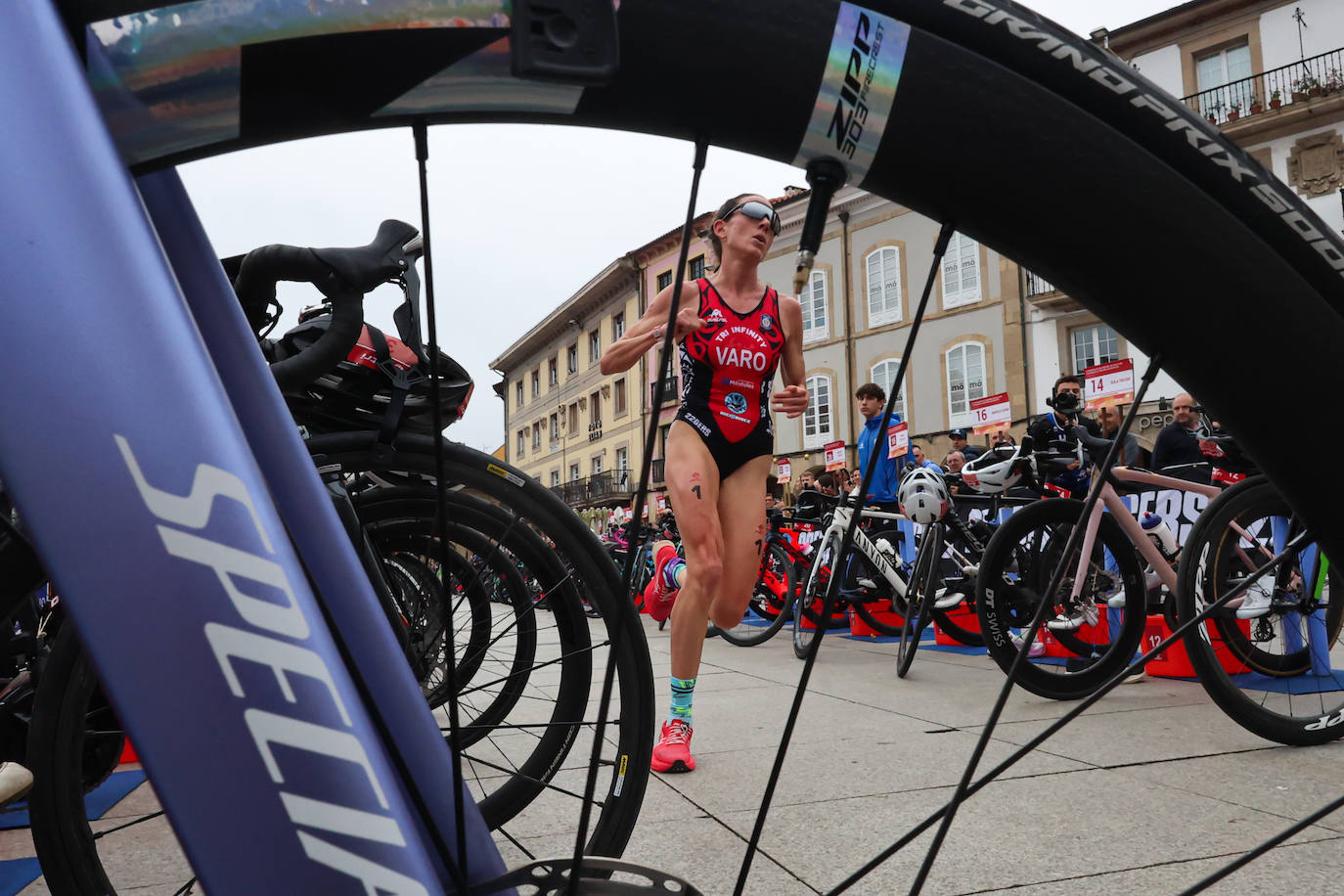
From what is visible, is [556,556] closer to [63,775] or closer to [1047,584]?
[63,775]

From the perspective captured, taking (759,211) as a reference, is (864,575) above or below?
below

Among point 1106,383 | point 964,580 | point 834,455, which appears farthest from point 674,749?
point 834,455

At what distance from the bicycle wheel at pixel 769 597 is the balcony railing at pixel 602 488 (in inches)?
1198

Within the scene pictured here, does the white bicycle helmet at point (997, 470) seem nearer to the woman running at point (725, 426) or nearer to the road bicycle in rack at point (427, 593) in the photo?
the woman running at point (725, 426)

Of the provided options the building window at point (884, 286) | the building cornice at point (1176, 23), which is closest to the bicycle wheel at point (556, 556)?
the building cornice at point (1176, 23)

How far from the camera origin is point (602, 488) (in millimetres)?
42156

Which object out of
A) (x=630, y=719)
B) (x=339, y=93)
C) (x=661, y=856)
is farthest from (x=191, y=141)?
(x=661, y=856)

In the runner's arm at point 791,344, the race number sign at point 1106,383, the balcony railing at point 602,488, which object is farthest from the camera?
the balcony railing at point 602,488

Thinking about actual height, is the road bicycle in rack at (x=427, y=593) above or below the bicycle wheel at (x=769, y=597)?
above

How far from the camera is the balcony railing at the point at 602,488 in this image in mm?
40906

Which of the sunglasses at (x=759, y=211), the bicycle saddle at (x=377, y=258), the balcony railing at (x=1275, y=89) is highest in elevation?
the balcony railing at (x=1275, y=89)

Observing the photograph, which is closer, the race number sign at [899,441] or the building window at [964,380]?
the race number sign at [899,441]

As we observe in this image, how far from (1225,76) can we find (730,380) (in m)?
23.7

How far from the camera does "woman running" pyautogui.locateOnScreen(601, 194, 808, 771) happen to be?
10.6ft
